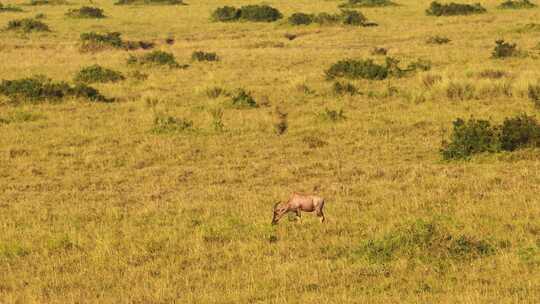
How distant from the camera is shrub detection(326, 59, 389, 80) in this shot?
2638 centimetres

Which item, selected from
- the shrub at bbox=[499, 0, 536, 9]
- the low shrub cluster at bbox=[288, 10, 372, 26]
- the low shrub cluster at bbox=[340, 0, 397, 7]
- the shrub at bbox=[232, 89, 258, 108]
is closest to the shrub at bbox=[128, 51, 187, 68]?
the shrub at bbox=[232, 89, 258, 108]

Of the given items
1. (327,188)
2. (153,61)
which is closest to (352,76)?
(153,61)

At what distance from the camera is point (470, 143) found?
16031 mm

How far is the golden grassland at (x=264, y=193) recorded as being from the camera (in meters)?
9.02

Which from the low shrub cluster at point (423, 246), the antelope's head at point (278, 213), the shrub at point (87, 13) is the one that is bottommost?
the shrub at point (87, 13)

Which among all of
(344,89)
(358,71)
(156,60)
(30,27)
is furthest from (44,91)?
(30,27)

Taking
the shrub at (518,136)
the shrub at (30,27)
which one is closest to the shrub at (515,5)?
the shrub at (30,27)

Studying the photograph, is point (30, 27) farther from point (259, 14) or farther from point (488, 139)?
point (488, 139)

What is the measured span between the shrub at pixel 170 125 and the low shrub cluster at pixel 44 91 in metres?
4.09

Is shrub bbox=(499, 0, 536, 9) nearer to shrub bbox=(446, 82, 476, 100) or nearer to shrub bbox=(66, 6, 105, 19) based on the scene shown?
A: shrub bbox=(66, 6, 105, 19)

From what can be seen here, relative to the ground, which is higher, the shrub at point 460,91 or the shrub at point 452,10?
the shrub at point 460,91

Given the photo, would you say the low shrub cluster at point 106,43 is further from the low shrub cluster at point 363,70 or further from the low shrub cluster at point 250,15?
the low shrub cluster at point 363,70

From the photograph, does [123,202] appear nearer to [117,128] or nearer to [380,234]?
[380,234]

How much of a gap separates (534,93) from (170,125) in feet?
30.7
